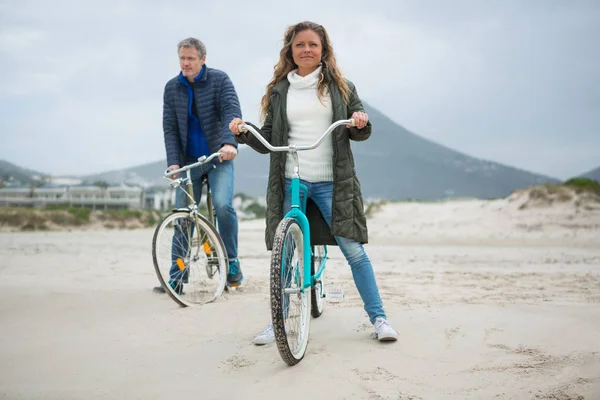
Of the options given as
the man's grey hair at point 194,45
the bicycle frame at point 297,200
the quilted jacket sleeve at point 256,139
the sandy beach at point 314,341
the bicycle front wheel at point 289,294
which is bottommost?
the sandy beach at point 314,341

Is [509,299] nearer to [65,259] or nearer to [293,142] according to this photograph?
[293,142]

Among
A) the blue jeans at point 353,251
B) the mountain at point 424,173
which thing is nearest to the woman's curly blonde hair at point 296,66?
the blue jeans at point 353,251

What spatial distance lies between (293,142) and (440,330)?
1.55 m

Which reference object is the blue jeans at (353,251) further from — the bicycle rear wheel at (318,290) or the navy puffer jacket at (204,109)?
the navy puffer jacket at (204,109)

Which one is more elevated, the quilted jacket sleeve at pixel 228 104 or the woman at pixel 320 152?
the quilted jacket sleeve at pixel 228 104

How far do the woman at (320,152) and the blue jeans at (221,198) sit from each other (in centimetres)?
149

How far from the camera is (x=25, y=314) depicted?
4.05 m

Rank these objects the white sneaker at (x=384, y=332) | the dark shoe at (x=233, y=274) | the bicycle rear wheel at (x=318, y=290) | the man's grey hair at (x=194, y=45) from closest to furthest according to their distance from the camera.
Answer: the white sneaker at (x=384, y=332), the bicycle rear wheel at (x=318, y=290), the man's grey hair at (x=194, y=45), the dark shoe at (x=233, y=274)

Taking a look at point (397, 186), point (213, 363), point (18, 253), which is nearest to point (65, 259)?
point (18, 253)

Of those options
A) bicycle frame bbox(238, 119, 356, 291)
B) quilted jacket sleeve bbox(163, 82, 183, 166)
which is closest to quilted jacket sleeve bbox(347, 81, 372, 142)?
bicycle frame bbox(238, 119, 356, 291)

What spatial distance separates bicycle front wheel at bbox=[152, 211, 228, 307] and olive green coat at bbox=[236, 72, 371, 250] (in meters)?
1.36

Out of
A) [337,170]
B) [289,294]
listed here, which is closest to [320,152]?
[337,170]

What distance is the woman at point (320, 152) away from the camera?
10.4 ft

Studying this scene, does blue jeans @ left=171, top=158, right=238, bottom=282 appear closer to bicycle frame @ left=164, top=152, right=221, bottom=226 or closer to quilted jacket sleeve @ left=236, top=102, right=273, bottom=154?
bicycle frame @ left=164, top=152, right=221, bottom=226
